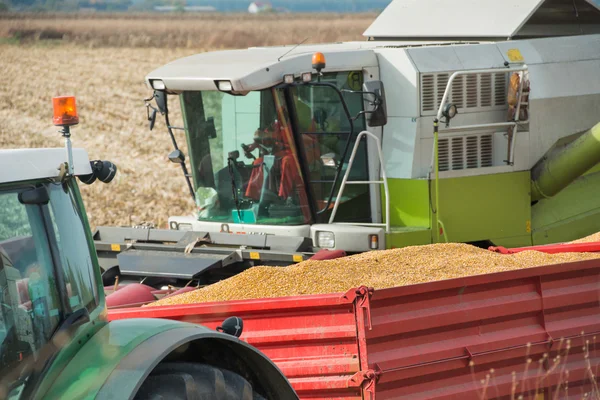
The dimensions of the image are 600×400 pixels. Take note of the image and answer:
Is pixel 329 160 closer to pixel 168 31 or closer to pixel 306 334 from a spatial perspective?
pixel 306 334

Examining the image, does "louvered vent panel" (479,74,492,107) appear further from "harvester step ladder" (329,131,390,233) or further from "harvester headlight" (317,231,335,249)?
"harvester headlight" (317,231,335,249)

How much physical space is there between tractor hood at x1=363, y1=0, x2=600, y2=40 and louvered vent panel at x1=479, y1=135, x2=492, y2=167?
1.15m

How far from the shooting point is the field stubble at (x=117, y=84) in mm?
14680

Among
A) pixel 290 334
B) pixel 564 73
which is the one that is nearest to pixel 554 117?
pixel 564 73

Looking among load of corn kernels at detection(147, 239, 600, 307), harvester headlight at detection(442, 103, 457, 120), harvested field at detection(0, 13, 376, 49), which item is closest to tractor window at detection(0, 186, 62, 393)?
load of corn kernels at detection(147, 239, 600, 307)

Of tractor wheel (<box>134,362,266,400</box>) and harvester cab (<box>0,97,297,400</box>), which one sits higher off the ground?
harvester cab (<box>0,97,297,400</box>)

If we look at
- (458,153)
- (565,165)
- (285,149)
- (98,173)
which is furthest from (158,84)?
(98,173)

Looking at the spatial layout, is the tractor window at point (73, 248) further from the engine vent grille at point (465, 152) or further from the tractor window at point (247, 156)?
the engine vent grille at point (465, 152)

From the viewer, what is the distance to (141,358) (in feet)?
10.5

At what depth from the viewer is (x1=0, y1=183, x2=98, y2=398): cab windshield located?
9.93 ft

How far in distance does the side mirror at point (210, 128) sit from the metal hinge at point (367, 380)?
13.1 ft

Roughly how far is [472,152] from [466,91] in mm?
547

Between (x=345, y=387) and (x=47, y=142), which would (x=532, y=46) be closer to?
(x=345, y=387)

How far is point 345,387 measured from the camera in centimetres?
491
